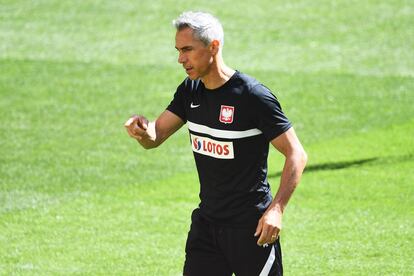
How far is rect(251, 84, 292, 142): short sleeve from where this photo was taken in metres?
6.39

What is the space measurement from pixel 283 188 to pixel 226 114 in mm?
593

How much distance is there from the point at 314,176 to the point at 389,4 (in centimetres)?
1090

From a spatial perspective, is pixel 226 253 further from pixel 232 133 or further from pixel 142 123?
pixel 142 123

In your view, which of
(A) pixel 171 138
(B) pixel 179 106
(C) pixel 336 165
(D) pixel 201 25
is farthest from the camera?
(A) pixel 171 138

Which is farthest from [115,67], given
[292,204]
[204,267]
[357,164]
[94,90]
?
[204,267]

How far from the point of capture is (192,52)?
6492 millimetres

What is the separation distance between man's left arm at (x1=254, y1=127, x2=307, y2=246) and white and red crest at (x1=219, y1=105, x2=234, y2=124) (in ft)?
1.05

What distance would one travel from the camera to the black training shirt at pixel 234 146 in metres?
6.49

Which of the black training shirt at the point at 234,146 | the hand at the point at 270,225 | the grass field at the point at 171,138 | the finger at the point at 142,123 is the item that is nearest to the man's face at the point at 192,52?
the black training shirt at the point at 234,146

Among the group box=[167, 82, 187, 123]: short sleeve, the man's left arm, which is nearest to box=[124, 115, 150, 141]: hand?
box=[167, 82, 187, 123]: short sleeve

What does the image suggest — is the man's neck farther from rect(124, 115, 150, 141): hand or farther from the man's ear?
rect(124, 115, 150, 141): hand

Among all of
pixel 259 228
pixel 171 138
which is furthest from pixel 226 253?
pixel 171 138

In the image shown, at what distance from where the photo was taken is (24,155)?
46.2 ft

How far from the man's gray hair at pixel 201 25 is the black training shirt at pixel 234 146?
0.29m
